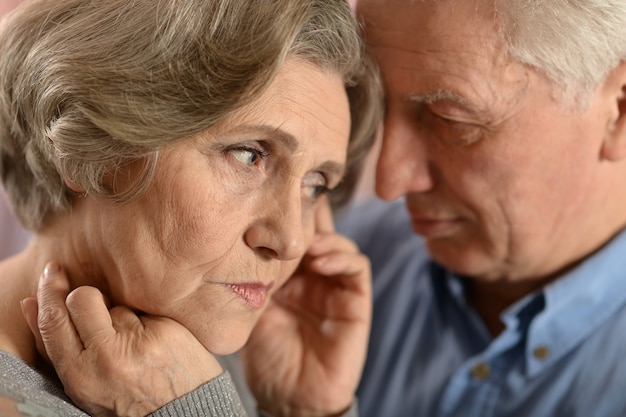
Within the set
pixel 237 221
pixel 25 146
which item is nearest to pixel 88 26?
pixel 25 146

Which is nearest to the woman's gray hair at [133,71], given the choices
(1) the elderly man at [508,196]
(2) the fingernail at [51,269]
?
(2) the fingernail at [51,269]

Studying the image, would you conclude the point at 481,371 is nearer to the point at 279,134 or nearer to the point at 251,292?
the point at 251,292

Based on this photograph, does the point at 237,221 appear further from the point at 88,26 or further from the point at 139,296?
the point at 88,26

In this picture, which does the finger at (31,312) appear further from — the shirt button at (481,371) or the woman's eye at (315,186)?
the shirt button at (481,371)

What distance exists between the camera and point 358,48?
1.55 m

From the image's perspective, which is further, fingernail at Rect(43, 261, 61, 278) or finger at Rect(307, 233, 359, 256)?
finger at Rect(307, 233, 359, 256)

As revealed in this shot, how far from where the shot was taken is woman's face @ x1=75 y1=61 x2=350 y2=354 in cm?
133

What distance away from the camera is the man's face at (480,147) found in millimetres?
1611

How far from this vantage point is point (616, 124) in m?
1.74

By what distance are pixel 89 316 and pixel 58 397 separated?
14 cm

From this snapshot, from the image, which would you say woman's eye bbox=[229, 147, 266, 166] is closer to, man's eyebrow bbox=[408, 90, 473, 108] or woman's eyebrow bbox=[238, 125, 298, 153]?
woman's eyebrow bbox=[238, 125, 298, 153]

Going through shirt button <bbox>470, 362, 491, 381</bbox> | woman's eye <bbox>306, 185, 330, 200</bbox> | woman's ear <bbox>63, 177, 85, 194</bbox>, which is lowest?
shirt button <bbox>470, 362, 491, 381</bbox>

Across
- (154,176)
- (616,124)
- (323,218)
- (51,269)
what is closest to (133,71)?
(154,176)

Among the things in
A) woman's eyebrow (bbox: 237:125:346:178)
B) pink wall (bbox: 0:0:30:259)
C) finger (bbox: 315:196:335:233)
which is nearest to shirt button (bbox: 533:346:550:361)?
finger (bbox: 315:196:335:233)
